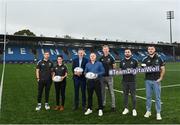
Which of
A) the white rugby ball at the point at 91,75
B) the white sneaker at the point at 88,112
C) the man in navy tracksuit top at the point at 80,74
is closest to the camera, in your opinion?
the white rugby ball at the point at 91,75

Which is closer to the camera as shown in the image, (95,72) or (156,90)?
(156,90)

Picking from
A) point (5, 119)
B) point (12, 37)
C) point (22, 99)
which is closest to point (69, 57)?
point (12, 37)

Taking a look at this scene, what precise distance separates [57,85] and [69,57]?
56102mm

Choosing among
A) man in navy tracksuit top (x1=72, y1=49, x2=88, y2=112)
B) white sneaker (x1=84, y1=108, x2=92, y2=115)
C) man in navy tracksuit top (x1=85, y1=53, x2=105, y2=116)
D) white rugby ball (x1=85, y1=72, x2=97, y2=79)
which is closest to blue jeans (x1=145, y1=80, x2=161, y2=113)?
man in navy tracksuit top (x1=85, y1=53, x2=105, y2=116)

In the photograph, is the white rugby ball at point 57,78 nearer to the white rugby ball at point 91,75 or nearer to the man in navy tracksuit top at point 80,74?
the man in navy tracksuit top at point 80,74

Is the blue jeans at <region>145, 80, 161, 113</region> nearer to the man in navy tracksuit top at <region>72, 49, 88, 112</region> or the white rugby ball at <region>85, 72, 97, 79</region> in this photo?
the white rugby ball at <region>85, 72, 97, 79</region>

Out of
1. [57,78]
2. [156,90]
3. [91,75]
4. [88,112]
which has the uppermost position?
[91,75]

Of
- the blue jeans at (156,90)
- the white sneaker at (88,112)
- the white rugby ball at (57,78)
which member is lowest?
the white sneaker at (88,112)

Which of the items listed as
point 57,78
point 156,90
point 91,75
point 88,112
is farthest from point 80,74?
point 156,90

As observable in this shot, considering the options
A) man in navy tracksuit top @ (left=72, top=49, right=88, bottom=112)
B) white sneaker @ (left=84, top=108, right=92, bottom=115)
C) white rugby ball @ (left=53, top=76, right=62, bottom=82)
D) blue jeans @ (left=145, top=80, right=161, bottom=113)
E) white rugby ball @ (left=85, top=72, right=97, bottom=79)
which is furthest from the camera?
white rugby ball @ (left=53, top=76, right=62, bottom=82)

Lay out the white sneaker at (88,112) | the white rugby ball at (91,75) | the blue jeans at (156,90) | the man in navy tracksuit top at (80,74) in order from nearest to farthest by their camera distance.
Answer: the blue jeans at (156,90) → the white rugby ball at (91,75) → the white sneaker at (88,112) → the man in navy tracksuit top at (80,74)

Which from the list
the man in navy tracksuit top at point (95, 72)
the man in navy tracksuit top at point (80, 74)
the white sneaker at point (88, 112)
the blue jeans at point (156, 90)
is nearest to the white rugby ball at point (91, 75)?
the man in navy tracksuit top at point (95, 72)

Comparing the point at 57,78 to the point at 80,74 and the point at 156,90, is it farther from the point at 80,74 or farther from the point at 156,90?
the point at 156,90

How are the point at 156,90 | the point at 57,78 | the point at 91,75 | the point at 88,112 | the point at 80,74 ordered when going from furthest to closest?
the point at 57,78
the point at 80,74
the point at 88,112
the point at 91,75
the point at 156,90
